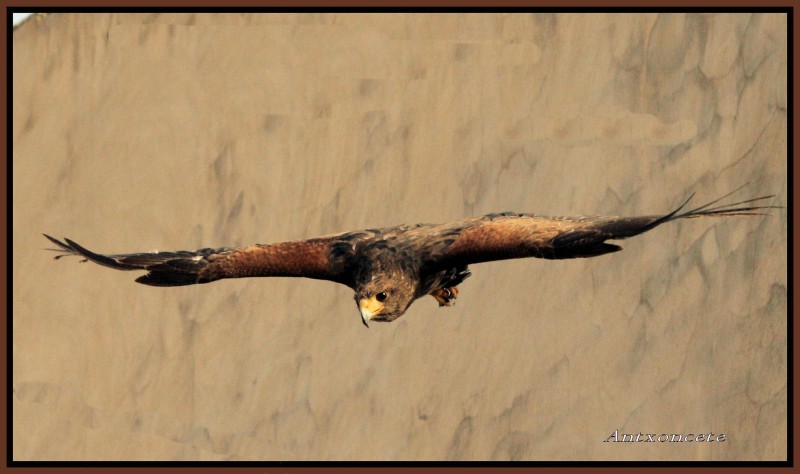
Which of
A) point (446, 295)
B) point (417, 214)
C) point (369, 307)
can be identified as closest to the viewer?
point (369, 307)

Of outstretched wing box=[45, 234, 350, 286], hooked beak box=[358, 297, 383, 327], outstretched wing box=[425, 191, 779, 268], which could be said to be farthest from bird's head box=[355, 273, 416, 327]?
outstretched wing box=[45, 234, 350, 286]

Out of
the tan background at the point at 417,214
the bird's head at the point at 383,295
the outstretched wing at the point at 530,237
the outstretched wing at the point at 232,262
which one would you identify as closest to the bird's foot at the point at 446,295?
the outstretched wing at the point at 530,237

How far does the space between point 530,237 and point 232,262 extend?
117 inches

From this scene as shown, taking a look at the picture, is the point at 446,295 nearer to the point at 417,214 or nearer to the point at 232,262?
the point at 232,262

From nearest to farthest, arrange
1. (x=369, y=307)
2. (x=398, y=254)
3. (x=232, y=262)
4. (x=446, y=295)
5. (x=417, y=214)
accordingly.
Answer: (x=369, y=307)
(x=398, y=254)
(x=232, y=262)
(x=446, y=295)
(x=417, y=214)

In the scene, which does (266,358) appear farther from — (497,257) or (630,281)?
(497,257)

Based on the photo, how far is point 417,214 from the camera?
22.2 metres

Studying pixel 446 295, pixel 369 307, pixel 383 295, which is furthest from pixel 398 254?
pixel 446 295

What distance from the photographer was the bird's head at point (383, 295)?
13.3m

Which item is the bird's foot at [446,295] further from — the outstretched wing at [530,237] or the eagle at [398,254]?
the outstretched wing at [530,237]

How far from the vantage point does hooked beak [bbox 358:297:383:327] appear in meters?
13.2

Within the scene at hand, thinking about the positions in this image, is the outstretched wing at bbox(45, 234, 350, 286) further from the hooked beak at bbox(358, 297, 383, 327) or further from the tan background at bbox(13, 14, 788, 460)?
the tan background at bbox(13, 14, 788, 460)

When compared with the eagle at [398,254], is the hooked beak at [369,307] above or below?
below

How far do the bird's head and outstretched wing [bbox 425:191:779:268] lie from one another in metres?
0.33
